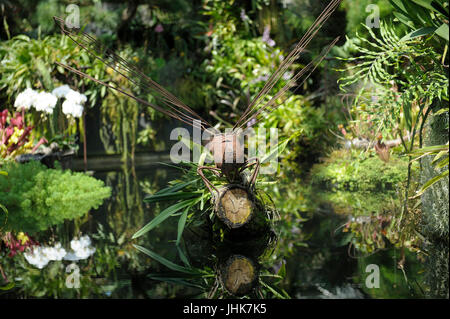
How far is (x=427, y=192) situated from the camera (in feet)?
7.73

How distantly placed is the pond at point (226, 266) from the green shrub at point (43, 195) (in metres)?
0.27

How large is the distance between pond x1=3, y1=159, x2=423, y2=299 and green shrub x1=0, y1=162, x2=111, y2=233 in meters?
0.27

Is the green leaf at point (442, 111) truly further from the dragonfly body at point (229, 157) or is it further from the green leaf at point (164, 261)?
the green leaf at point (164, 261)

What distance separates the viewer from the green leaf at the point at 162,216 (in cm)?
231

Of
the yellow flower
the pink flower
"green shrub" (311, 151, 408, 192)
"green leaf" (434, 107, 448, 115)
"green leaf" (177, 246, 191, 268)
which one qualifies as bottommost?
"green leaf" (177, 246, 191, 268)

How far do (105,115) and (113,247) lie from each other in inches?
170

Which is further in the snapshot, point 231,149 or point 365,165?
point 365,165

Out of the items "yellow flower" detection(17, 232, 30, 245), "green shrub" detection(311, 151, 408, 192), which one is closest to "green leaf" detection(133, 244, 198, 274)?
"yellow flower" detection(17, 232, 30, 245)

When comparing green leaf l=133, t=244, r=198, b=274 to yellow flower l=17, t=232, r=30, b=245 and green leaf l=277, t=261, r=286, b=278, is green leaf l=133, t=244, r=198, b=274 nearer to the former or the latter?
green leaf l=277, t=261, r=286, b=278

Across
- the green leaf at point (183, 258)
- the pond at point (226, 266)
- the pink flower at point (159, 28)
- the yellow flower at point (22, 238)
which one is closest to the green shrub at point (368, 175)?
the pond at point (226, 266)

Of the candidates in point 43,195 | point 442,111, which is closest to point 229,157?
point 442,111

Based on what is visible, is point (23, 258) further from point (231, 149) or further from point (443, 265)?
point (443, 265)

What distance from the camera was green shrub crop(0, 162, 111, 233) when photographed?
3.10 meters
